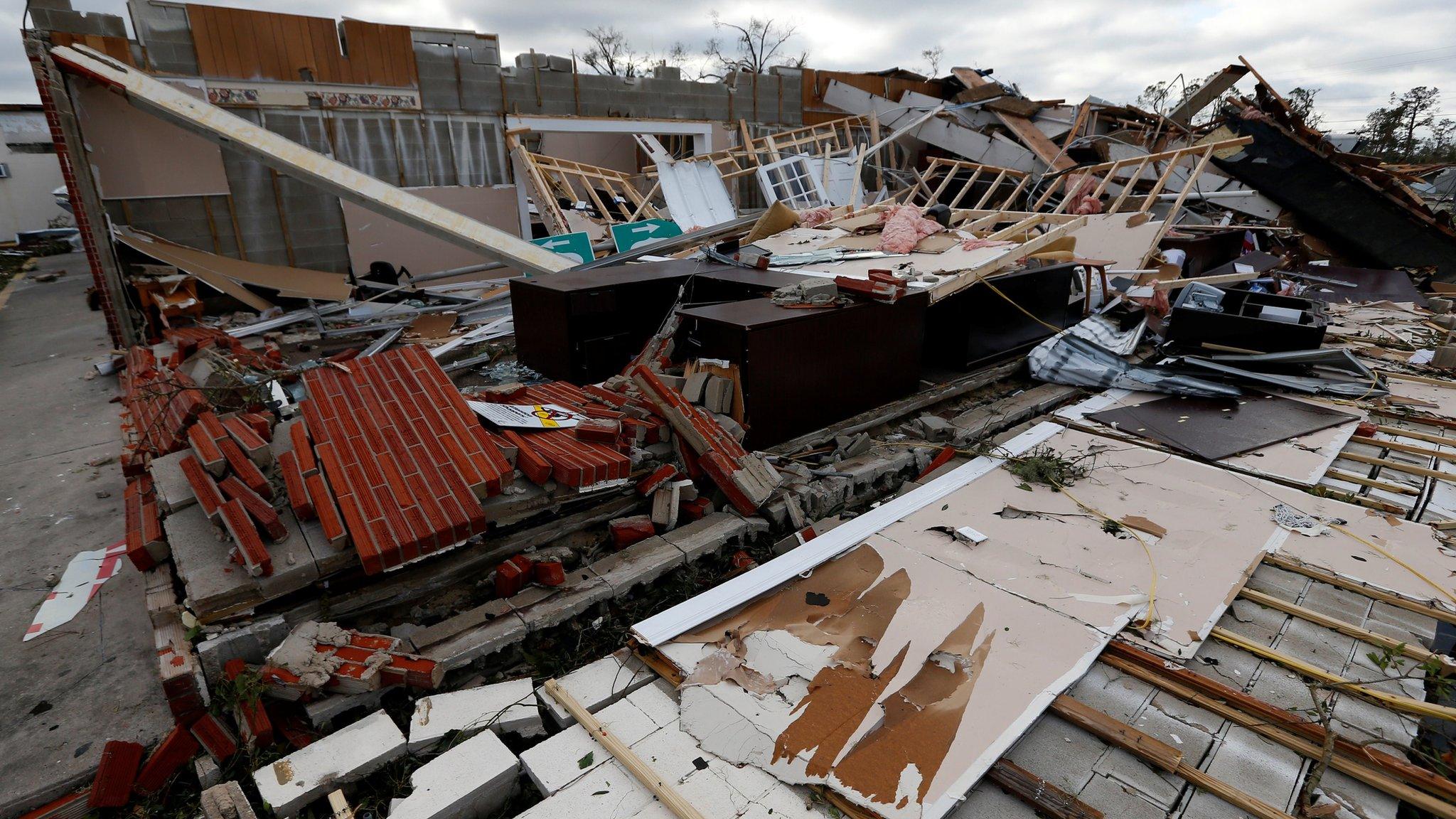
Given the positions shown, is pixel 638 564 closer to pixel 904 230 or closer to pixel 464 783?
pixel 464 783

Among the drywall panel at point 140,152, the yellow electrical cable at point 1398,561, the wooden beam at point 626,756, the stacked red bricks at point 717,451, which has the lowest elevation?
the wooden beam at point 626,756

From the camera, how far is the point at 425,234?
40.9ft

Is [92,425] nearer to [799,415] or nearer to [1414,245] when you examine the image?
[799,415]

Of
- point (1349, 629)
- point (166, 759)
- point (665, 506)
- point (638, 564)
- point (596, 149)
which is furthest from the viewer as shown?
point (596, 149)

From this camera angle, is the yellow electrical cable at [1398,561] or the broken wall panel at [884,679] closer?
the broken wall panel at [884,679]

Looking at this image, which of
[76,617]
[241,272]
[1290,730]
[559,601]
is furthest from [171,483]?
[241,272]

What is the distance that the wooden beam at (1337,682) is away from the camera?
281 centimetres

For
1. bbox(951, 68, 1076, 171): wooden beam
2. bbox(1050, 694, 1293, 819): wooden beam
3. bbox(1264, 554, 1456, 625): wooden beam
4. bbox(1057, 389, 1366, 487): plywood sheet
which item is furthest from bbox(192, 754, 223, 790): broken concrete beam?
bbox(951, 68, 1076, 171): wooden beam

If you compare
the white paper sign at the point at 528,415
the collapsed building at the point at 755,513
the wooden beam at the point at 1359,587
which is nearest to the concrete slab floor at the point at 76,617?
the collapsed building at the point at 755,513

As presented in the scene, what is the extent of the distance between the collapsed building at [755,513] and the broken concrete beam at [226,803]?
0.03 meters

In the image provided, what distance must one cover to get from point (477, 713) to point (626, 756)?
0.82 meters

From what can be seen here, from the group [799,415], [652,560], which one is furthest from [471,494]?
[799,415]

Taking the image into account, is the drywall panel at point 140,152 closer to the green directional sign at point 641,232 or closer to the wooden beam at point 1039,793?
the green directional sign at point 641,232

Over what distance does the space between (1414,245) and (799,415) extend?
1542cm
